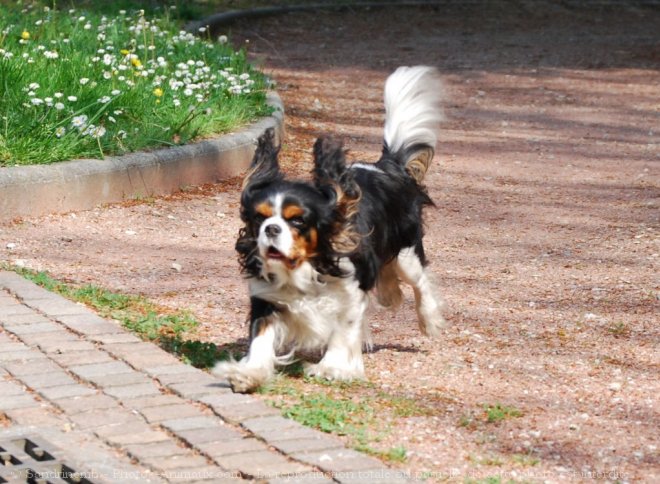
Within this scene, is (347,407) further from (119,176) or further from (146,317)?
(119,176)

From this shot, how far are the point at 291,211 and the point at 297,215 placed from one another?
4cm

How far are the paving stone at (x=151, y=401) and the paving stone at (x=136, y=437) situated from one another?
28 cm

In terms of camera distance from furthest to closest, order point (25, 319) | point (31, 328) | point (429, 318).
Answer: point (429, 318), point (25, 319), point (31, 328)

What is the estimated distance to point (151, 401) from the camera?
4.84 metres

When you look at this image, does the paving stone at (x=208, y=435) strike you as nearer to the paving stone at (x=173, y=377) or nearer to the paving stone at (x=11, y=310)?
the paving stone at (x=173, y=377)

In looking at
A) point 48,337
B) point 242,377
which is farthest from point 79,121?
point 242,377

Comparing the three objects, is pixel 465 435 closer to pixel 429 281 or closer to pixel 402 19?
pixel 429 281

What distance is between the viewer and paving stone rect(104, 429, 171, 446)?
4387 mm

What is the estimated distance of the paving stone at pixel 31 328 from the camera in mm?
5664

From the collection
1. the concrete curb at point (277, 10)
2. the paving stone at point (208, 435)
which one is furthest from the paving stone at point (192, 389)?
the concrete curb at point (277, 10)

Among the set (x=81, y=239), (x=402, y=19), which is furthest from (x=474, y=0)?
(x=81, y=239)

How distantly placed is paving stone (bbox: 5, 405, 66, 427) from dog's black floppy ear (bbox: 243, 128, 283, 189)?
1248mm

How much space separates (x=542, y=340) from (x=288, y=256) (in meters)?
1.64

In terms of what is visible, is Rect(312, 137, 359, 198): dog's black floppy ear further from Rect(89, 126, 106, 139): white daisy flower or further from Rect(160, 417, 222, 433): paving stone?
Rect(89, 126, 106, 139): white daisy flower
